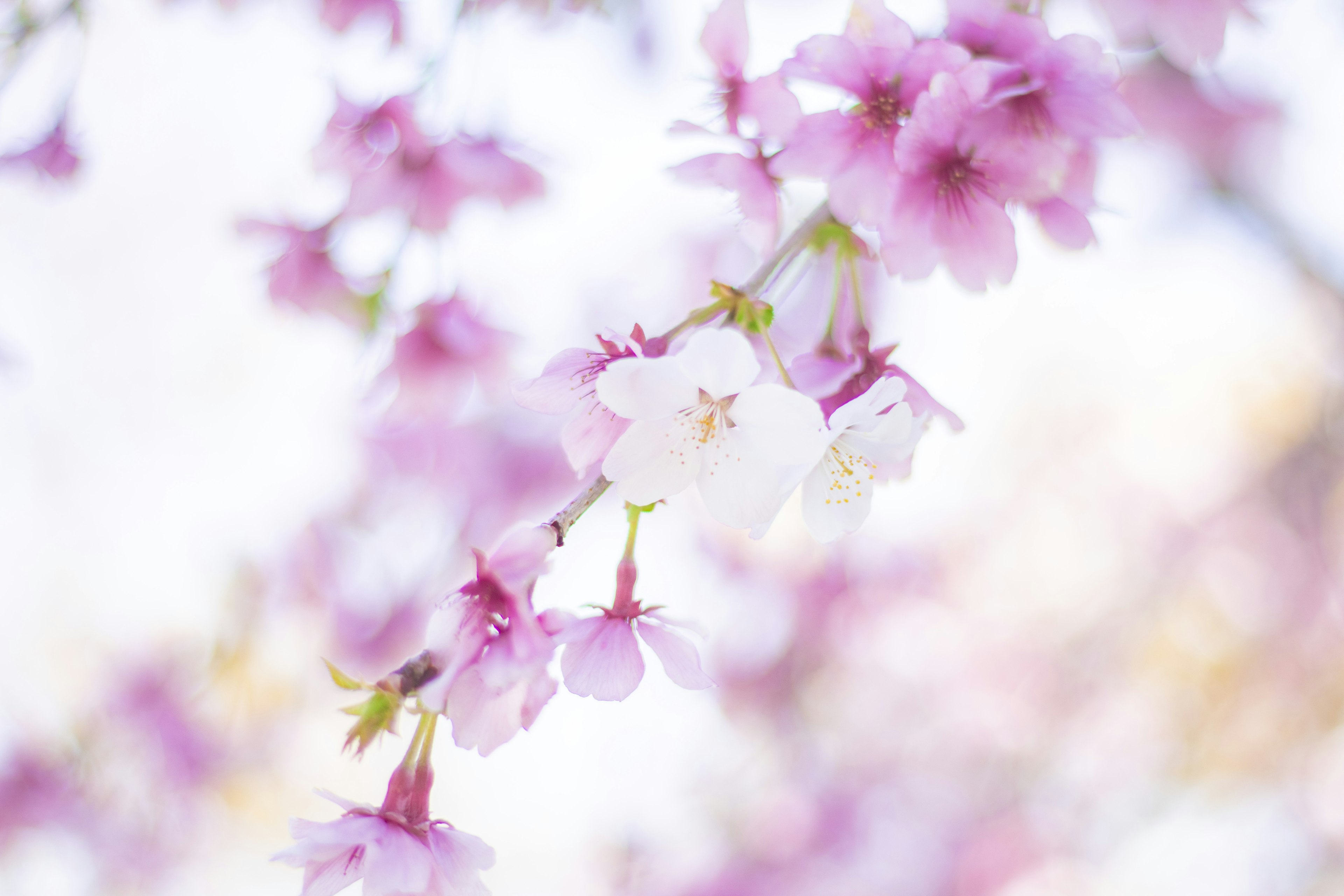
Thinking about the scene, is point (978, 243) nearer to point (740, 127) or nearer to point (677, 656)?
point (740, 127)

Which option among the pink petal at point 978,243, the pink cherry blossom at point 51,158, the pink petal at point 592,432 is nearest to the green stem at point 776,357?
the pink petal at point 592,432

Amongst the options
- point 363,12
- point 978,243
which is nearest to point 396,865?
point 978,243

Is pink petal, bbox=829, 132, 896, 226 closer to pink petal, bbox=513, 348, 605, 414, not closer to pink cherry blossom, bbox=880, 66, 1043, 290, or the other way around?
pink cherry blossom, bbox=880, 66, 1043, 290

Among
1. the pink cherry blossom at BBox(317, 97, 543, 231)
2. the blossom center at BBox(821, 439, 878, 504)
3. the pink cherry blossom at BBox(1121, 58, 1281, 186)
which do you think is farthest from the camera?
the pink cherry blossom at BBox(1121, 58, 1281, 186)

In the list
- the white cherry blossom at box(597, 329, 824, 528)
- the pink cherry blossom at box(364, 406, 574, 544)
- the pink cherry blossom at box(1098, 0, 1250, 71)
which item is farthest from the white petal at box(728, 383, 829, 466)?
the pink cherry blossom at box(364, 406, 574, 544)

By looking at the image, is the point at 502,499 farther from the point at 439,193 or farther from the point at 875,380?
the point at 875,380

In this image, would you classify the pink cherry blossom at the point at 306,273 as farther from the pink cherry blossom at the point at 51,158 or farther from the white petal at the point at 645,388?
the white petal at the point at 645,388

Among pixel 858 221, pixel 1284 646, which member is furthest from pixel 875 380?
pixel 1284 646
